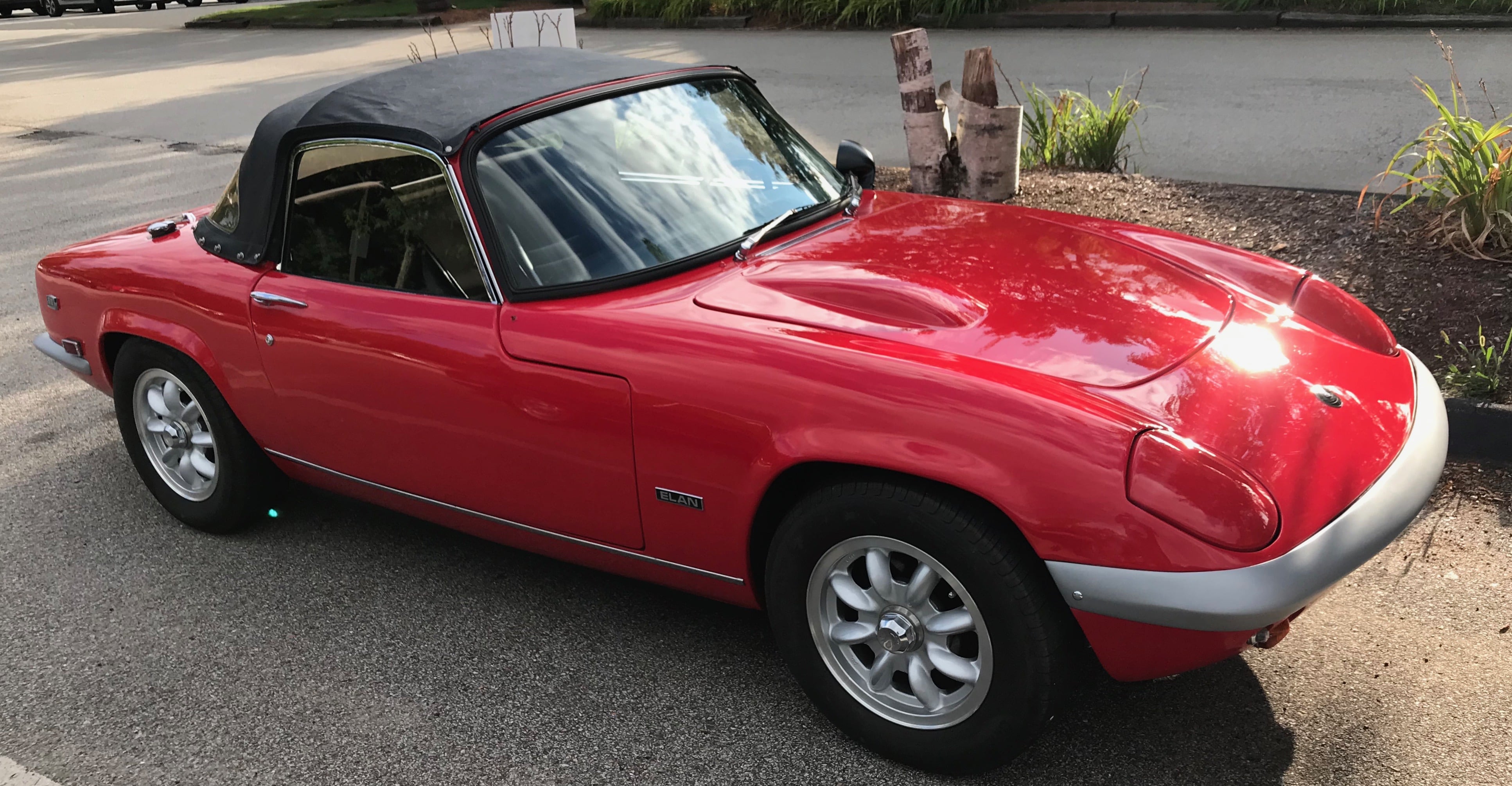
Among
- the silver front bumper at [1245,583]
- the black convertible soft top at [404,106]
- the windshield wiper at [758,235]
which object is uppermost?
Answer: the black convertible soft top at [404,106]

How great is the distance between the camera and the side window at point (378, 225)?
10.5 feet

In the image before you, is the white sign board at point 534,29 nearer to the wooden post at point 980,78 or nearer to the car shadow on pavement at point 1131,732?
the wooden post at point 980,78

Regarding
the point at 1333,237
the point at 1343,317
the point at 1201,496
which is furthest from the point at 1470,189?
the point at 1201,496

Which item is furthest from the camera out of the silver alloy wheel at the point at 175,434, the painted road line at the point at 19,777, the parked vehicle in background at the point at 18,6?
the parked vehicle in background at the point at 18,6

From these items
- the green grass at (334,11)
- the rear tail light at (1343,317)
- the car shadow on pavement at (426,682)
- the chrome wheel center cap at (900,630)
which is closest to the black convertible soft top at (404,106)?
the car shadow on pavement at (426,682)

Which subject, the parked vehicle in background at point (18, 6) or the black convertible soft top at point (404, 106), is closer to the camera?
the black convertible soft top at point (404, 106)

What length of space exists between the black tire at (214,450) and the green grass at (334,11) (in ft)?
64.5

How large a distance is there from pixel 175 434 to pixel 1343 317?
368cm

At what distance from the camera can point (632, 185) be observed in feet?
10.6

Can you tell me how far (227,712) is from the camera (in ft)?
10.1

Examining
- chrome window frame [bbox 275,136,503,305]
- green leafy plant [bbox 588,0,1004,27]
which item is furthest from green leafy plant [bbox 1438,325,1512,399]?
green leafy plant [bbox 588,0,1004,27]

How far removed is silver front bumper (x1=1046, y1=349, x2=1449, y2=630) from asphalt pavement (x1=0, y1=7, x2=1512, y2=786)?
0.56 m

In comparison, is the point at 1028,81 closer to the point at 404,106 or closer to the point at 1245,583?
the point at 404,106

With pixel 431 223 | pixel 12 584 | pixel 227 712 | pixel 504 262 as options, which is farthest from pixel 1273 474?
pixel 12 584
